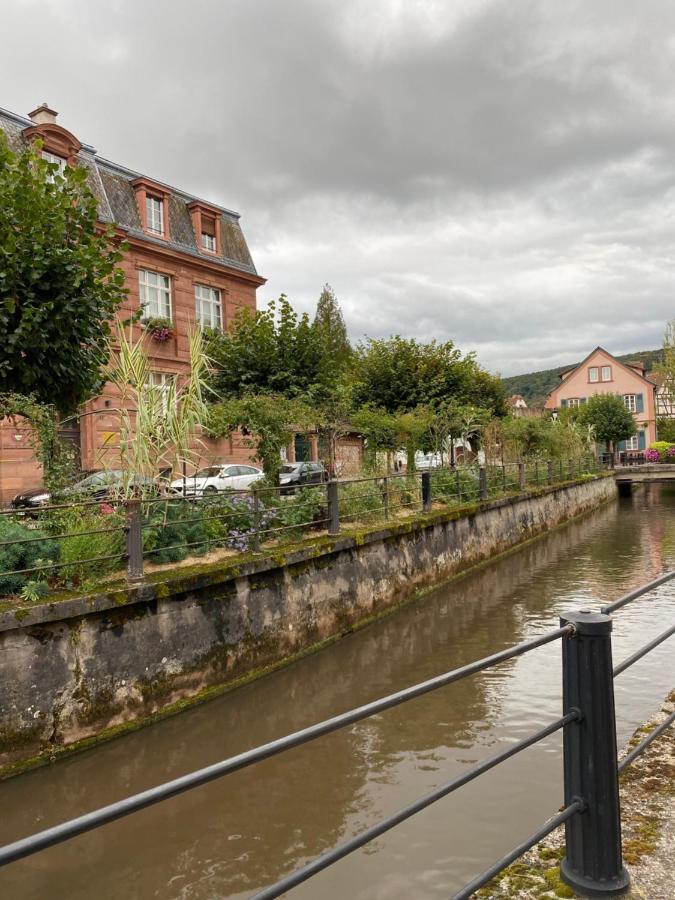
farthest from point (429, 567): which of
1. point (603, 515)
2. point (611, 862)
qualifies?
point (603, 515)

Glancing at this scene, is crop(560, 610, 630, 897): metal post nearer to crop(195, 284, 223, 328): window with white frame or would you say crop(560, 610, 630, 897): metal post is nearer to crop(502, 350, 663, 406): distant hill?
crop(195, 284, 223, 328): window with white frame

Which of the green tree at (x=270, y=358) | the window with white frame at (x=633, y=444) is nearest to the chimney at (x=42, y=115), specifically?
the green tree at (x=270, y=358)

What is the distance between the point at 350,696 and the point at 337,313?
49.2 metres

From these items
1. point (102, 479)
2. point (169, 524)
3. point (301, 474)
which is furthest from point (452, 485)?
point (169, 524)

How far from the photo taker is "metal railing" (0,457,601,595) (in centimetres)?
653

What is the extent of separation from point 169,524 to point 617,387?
52358 millimetres

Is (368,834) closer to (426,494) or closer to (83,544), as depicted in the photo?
(83,544)

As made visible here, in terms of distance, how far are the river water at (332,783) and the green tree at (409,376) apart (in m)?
14.1

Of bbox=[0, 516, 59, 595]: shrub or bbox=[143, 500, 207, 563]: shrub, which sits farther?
bbox=[143, 500, 207, 563]: shrub

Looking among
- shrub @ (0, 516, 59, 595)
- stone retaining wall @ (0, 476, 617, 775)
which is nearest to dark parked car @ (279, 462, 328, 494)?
stone retaining wall @ (0, 476, 617, 775)

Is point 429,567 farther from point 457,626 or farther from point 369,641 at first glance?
point 369,641

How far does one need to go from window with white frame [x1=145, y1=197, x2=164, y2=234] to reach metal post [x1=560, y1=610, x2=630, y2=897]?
23243 mm

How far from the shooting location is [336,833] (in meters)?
4.71

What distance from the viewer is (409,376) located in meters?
23.2
